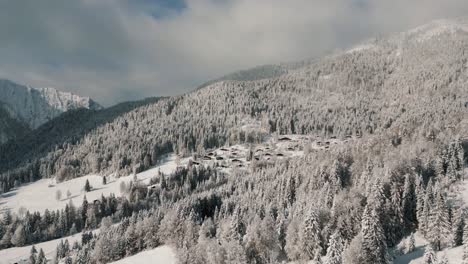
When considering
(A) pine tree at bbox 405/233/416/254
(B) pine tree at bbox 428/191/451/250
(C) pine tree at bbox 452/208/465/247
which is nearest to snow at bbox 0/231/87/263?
(A) pine tree at bbox 405/233/416/254

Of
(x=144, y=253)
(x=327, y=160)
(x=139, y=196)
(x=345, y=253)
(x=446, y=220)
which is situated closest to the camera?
(x=345, y=253)

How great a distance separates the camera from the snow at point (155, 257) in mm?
113000

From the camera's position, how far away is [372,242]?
262ft

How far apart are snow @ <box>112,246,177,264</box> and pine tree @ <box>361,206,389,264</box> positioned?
5256 centimetres

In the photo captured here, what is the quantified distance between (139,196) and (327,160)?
A: 302 ft

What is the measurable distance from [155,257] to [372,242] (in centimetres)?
6366

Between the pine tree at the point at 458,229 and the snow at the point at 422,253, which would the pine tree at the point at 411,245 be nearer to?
the snow at the point at 422,253

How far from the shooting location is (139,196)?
19338cm

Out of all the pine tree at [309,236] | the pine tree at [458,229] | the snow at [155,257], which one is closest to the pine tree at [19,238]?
the snow at [155,257]

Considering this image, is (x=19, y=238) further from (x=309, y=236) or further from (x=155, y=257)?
(x=309, y=236)

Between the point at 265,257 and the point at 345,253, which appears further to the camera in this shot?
the point at 265,257

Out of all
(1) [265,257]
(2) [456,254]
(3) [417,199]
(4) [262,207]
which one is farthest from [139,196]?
(2) [456,254]

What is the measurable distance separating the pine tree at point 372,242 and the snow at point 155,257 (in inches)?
2069

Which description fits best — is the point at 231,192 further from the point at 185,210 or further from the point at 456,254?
the point at 456,254
